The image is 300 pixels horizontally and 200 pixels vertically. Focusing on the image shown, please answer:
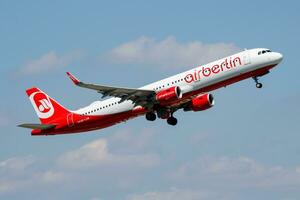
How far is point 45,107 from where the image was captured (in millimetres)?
90062

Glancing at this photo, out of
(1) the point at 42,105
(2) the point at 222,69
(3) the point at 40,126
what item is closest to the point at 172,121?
(2) the point at 222,69

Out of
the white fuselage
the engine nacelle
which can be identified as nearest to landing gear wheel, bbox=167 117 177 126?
the engine nacelle

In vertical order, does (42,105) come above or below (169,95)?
above

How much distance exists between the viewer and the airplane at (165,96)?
255ft

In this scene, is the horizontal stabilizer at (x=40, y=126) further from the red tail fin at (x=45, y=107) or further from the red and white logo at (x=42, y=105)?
the red and white logo at (x=42, y=105)

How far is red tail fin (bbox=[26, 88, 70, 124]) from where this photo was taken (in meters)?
88.1

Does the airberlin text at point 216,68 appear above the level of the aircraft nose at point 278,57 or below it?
below

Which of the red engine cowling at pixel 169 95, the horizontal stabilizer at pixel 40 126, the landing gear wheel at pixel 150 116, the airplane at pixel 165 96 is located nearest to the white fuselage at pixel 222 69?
the airplane at pixel 165 96

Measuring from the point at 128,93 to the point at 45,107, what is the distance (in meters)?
14.5

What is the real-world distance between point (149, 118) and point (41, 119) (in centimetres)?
1380

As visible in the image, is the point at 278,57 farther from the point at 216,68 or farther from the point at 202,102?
the point at 202,102

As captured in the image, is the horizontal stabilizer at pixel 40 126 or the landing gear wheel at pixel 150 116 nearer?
the landing gear wheel at pixel 150 116

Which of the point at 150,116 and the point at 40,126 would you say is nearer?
the point at 150,116

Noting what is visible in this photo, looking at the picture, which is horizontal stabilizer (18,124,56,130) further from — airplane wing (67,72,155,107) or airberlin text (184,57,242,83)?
airberlin text (184,57,242,83)
